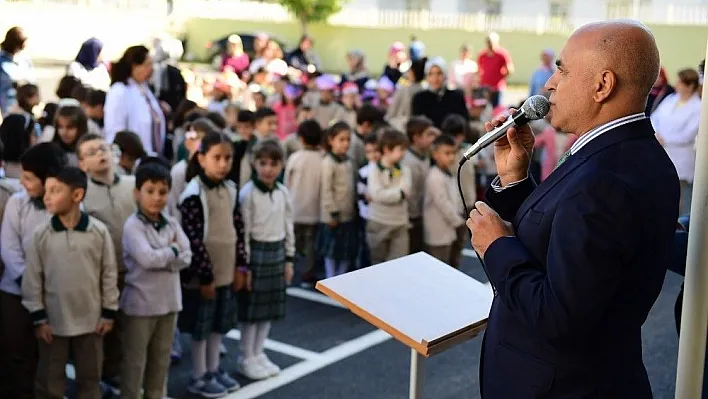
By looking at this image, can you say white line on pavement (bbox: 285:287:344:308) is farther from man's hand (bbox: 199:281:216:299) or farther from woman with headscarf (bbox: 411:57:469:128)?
woman with headscarf (bbox: 411:57:469:128)

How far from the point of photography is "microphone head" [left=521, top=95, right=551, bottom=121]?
2516 mm

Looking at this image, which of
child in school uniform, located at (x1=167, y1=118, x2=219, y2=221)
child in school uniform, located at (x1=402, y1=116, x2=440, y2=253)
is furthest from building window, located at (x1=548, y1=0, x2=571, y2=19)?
child in school uniform, located at (x1=167, y1=118, x2=219, y2=221)

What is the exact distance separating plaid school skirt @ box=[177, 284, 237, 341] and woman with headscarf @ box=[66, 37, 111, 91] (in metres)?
5.06

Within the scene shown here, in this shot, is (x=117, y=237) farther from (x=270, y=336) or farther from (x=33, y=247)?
(x=270, y=336)

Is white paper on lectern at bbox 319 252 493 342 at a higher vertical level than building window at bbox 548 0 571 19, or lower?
higher

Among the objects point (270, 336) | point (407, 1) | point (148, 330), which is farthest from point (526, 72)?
point (148, 330)

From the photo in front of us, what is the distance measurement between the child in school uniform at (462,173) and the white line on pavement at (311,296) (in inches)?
46.5

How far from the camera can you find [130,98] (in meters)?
7.27

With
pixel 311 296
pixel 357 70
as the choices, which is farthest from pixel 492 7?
pixel 311 296

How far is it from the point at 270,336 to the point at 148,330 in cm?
171

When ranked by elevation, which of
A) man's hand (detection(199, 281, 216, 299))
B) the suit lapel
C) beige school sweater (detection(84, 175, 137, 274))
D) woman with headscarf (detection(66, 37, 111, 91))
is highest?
the suit lapel

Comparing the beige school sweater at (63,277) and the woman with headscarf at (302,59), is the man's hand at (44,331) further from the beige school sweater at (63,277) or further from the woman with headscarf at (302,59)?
the woman with headscarf at (302,59)

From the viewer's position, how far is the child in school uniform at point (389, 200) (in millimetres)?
7125

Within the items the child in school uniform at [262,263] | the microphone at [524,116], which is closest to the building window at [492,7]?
the child in school uniform at [262,263]
